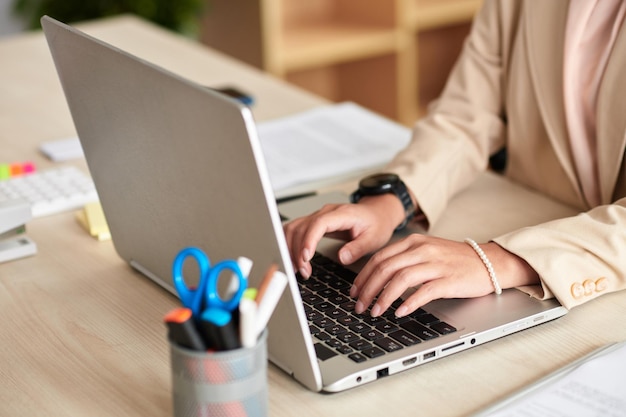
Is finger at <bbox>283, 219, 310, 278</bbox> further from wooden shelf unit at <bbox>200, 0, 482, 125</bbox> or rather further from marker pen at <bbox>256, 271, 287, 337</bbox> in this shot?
wooden shelf unit at <bbox>200, 0, 482, 125</bbox>

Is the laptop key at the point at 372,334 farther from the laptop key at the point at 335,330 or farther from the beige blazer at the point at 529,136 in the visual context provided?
the beige blazer at the point at 529,136

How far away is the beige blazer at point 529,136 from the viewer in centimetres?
107

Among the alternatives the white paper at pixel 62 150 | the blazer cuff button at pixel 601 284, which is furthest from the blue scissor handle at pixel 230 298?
the white paper at pixel 62 150

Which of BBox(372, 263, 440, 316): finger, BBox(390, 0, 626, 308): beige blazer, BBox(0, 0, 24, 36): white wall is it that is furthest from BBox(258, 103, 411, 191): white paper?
BBox(0, 0, 24, 36): white wall

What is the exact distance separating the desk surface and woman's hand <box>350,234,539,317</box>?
7 centimetres

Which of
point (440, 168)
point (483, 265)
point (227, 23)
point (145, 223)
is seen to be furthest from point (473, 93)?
point (227, 23)

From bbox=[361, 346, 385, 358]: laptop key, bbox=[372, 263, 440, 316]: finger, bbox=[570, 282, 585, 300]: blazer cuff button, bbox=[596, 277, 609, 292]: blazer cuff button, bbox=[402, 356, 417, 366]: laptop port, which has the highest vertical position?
bbox=[372, 263, 440, 316]: finger

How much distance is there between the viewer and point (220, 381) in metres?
0.74

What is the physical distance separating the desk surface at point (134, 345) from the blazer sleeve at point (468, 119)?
5 centimetres

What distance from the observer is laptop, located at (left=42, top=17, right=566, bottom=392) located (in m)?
0.78

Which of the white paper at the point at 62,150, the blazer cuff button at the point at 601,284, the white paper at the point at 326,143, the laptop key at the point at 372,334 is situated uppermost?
the laptop key at the point at 372,334

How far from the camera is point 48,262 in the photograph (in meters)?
1.20

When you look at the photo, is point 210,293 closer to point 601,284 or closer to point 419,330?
point 419,330

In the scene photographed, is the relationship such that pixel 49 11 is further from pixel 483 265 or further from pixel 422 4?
pixel 483 265
